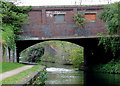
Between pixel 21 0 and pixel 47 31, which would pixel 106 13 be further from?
pixel 21 0

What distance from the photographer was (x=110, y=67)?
18516 mm

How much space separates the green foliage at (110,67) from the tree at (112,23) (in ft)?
6.74

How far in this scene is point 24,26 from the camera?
18.4 m

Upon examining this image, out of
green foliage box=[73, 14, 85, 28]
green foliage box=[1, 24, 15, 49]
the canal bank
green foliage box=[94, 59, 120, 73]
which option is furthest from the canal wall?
green foliage box=[94, 59, 120, 73]

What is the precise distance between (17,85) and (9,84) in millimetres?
281

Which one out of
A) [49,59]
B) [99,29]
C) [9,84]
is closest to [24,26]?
[99,29]

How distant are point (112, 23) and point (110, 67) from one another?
5728 millimetres

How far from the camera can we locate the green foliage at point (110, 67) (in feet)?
58.5

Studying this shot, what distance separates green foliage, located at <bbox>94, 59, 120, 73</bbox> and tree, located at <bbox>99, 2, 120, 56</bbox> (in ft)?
6.74

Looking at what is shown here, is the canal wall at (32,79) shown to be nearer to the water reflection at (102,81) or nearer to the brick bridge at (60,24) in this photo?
the water reflection at (102,81)

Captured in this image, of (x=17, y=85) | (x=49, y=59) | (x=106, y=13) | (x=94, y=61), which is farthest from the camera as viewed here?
(x=49, y=59)

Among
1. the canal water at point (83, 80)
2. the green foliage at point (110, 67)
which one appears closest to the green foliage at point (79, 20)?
the green foliage at point (110, 67)

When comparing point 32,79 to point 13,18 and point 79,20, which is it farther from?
point 79,20

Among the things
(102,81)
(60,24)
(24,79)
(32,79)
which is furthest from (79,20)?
(24,79)
